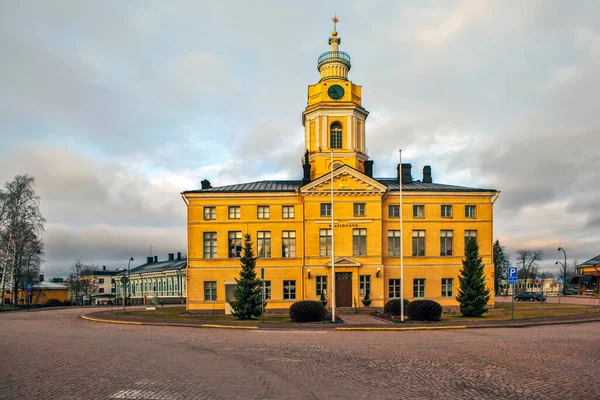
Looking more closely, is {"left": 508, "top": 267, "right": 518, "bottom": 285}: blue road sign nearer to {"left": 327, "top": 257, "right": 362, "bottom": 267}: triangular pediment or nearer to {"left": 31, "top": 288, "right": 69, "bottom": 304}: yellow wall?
{"left": 327, "top": 257, "right": 362, "bottom": 267}: triangular pediment

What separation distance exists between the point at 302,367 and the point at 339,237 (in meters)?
28.4

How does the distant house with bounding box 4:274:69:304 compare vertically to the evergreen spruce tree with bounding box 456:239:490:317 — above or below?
below

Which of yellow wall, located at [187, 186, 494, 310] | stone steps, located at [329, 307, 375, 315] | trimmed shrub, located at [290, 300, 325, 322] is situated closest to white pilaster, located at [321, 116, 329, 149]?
yellow wall, located at [187, 186, 494, 310]

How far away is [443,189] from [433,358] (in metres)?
30.2

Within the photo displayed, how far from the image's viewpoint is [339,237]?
42906mm

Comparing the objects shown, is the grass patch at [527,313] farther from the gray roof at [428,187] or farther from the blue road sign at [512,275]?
the gray roof at [428,187]

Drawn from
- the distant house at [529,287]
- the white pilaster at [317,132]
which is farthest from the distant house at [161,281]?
the distant house at [529,287]

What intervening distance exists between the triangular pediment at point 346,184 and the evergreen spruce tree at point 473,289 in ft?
31.2

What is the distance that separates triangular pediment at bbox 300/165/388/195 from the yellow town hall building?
8cm

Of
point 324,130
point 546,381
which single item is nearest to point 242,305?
point 324,130

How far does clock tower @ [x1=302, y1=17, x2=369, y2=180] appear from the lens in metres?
47.4

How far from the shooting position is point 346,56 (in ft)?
166

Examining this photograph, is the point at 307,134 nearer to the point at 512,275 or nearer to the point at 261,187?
the point at 261,187

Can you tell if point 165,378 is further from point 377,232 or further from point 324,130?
point 324,130
